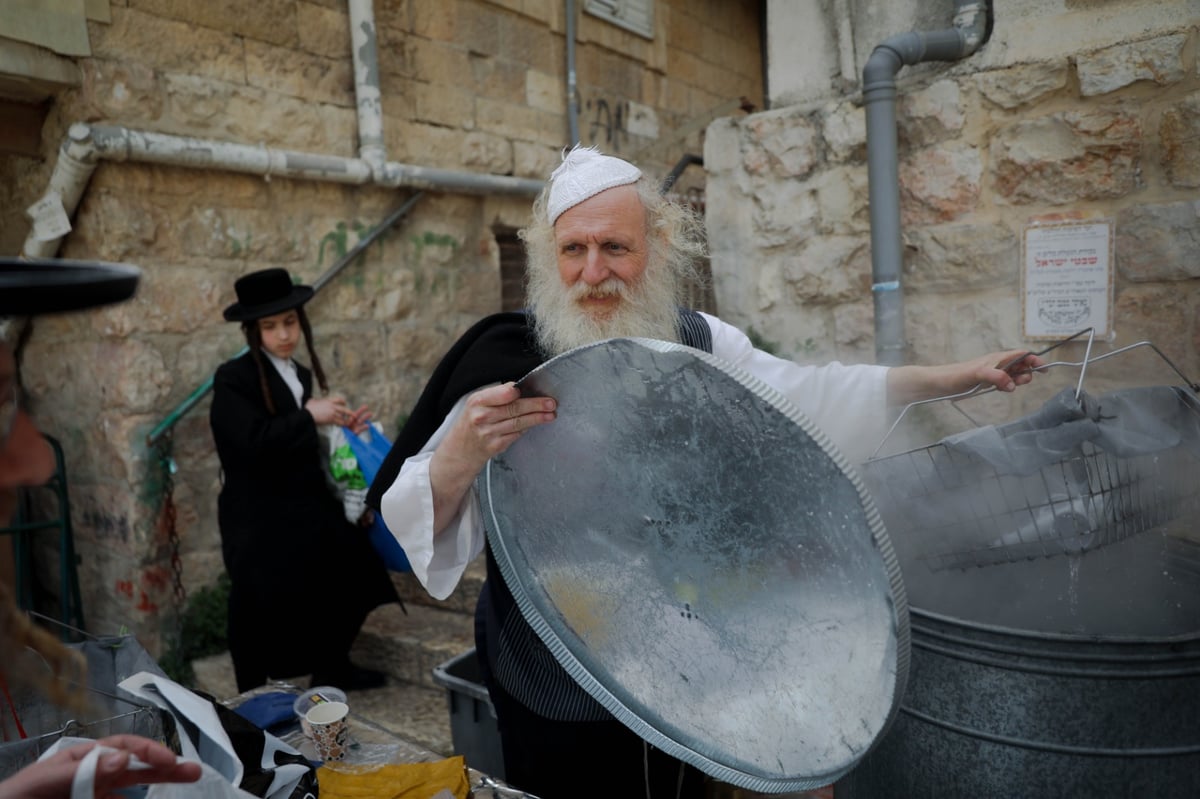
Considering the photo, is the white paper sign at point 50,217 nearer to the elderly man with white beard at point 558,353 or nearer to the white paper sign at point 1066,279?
the elderly man with white beard at point 558,353

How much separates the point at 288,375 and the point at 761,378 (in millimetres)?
2645

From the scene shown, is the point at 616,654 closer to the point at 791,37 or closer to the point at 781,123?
the point at 781,123

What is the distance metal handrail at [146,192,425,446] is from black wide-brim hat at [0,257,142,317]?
318 centimetres

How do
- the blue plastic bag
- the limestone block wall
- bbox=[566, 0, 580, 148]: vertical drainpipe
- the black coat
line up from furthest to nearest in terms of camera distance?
1. bbox=[566, 0, 580, 148]: vertical drainpipe
2. the blue plastic bag
3. the black coat
4. the limestone block wall

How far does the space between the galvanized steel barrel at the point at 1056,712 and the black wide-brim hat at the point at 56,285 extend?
5.03ft

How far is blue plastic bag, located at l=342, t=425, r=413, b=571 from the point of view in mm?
3629

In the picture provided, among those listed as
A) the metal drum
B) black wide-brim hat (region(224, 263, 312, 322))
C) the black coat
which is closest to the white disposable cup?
the metal drum

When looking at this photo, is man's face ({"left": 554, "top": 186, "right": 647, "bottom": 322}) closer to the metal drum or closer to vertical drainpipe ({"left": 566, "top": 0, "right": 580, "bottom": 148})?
the metal drum

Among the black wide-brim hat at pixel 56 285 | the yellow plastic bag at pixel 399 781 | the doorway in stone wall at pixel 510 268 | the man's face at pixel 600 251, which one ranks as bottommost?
the yellow plastic bag at pixel 399 781

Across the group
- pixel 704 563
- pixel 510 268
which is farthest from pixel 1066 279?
pixel 510 268

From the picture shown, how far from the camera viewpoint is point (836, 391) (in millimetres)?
2031

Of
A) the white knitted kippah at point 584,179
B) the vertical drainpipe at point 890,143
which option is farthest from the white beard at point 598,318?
the vertical drainpipe at point 890,143

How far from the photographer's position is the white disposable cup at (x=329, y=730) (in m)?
1.86

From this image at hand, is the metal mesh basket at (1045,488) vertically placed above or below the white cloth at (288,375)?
below
